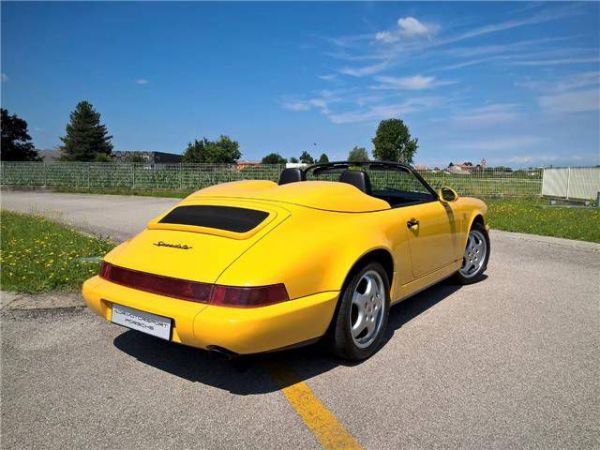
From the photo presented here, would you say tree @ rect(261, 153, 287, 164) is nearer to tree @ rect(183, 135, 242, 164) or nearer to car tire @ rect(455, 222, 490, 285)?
tree @ rect(183, 135, 242, 164)

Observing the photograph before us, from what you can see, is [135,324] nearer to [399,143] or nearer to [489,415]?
[489,415]

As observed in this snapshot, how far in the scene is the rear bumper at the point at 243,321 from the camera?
248cm

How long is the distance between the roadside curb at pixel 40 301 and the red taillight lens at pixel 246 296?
2.36 m

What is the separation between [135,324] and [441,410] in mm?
1894

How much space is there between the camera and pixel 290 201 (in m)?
3.23

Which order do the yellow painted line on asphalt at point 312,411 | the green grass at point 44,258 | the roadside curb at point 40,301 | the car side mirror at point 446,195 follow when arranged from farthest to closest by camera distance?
the green grass at point 44,258, the car side mirror at point 446,195, the roadside curb at point 40,301, the yellow painted line on asphalt at point 312,411

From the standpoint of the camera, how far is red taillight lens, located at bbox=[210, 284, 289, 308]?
2535 mm

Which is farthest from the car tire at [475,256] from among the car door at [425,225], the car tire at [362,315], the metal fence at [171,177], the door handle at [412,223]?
the metal fence at [171,177]

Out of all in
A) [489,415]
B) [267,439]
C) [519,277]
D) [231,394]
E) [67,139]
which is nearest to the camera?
[267,439]

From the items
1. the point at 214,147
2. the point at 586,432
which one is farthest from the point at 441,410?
the point at 214,147

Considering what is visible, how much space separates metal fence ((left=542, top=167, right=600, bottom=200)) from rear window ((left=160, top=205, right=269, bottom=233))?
805 inches

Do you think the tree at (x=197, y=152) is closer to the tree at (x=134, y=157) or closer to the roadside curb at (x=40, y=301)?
the tree at (x=134, y=157)

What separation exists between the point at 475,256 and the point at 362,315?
2709 millimetres

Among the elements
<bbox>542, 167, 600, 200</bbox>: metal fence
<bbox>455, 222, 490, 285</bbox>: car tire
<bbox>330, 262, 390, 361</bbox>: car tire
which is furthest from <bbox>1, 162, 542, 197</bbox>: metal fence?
<bbox>330, 262, 390, 361</bbox>: car tire
